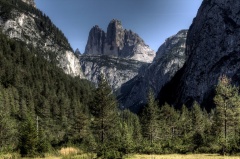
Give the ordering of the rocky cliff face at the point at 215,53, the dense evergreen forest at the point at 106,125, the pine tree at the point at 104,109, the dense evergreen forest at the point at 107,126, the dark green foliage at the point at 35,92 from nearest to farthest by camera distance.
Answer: the dense evergreen forest at the point at 107,126, the dense evergreen forest at the point at 106,125, the pine tree at the point at 104,109, the dark green foliage at the point at 35,92, the rocky cliff face at the point at 215,53

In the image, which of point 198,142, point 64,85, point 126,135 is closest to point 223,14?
point 64,85

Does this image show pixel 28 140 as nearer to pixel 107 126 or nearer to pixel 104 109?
pixel 104 109

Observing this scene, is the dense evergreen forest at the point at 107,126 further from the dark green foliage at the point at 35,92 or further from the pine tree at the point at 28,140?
the dark green foliage at the point at 35,92

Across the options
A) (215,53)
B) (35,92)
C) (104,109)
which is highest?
(215,53)

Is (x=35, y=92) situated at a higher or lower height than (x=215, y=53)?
lower

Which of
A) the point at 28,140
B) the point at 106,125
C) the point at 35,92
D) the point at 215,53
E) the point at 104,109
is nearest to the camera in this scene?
the point at 28,140

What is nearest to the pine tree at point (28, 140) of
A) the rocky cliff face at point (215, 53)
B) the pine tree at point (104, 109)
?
the pine tree at point (104, 109)

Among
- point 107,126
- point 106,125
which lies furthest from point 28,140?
point 107,126

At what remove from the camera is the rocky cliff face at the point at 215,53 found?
171113 mm

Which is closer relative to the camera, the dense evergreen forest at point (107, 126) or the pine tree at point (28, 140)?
the pine tree at point (28, 140)

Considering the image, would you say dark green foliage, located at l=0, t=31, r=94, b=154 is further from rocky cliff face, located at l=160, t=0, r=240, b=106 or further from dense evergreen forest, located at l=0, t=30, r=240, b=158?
rocky cliff face, located at l=160, t=0, r=240, b=106

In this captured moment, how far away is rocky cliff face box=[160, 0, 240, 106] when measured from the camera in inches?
6737

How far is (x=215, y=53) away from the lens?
183000 millimetres

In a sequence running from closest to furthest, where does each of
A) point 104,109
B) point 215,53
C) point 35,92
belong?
point 104,109
point 35,92
point 215,53
